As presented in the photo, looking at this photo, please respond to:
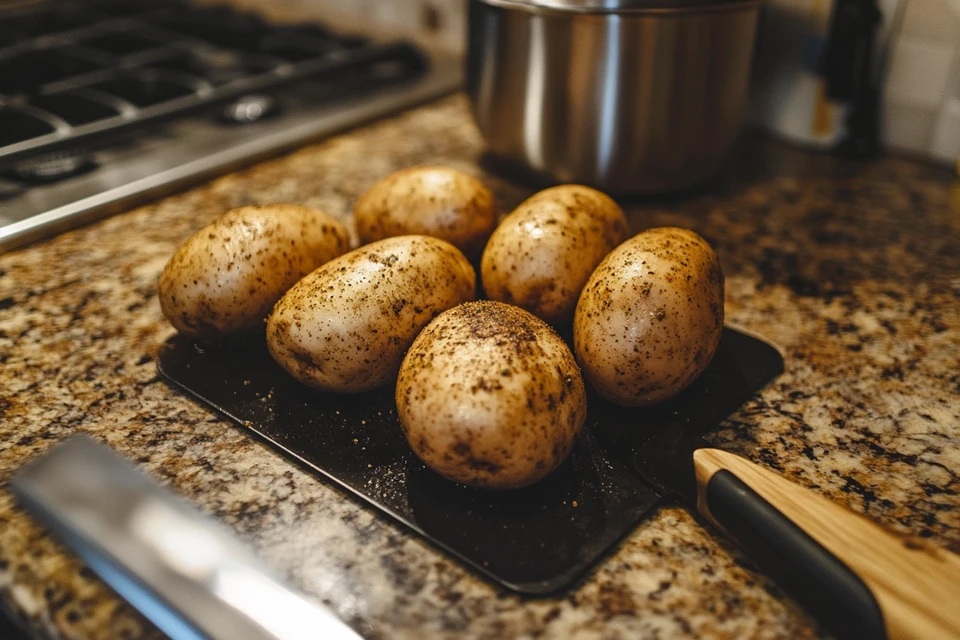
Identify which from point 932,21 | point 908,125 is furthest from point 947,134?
point 932,21

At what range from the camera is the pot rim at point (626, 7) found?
875 millimetres

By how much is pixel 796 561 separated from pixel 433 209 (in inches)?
19.9

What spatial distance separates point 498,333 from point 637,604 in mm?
221

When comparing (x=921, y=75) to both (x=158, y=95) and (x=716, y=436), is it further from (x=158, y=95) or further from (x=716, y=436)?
(x=158, y=95)

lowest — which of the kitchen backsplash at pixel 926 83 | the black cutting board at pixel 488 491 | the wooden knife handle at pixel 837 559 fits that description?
the black cutting board at pixel 488 491

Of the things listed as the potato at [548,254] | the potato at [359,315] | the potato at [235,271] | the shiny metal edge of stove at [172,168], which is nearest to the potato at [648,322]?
the potato at [548,254]

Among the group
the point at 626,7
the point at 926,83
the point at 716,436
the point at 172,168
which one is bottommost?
the point at 716,436

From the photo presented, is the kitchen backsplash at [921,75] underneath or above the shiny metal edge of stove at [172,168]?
above

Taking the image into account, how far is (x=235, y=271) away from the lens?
0.70m

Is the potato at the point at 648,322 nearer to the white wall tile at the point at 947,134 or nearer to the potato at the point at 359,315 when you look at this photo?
the potato at the point at 359,315

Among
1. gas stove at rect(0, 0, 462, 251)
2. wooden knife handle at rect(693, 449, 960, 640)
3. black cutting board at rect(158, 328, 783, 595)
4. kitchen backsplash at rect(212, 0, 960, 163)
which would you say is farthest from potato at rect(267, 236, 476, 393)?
kitchen backsplash at rect(212, 0, 960, 163)

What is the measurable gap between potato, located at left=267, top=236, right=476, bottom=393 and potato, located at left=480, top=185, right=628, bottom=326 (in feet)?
0.19

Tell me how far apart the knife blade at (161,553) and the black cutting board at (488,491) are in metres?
0.10

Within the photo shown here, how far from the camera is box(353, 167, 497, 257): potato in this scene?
802 mm
